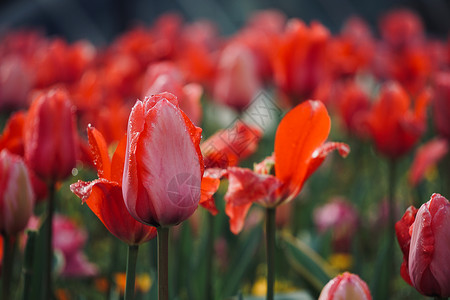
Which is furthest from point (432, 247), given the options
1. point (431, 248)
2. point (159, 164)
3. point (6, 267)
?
point (6, 267)

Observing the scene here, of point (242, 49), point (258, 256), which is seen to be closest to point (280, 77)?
point (242, 49)

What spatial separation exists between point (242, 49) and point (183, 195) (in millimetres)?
1288

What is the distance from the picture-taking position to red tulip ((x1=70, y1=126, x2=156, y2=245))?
691 millimetres

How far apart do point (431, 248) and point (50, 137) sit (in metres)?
0.62

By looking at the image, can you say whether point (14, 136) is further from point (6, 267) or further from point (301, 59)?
point (301, 59)

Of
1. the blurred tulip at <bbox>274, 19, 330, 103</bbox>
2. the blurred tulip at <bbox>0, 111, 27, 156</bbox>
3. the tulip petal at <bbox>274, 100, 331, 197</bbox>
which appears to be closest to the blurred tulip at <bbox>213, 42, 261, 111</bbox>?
the blurred tulip at <bbox>274, 19, 330, 103</bbox>

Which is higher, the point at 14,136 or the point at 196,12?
the point at 196,12

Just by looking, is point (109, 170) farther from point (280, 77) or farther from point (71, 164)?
point (280, 77)

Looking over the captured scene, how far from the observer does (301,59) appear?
5.27 feet

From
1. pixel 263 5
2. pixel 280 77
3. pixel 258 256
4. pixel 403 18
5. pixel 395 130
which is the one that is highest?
pixel 263 5

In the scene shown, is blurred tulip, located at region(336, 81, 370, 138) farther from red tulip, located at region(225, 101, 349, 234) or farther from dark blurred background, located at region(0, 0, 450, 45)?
dark blurred background, located at region(0, 0, 450, 45)

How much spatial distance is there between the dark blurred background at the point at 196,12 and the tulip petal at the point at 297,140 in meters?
6.66

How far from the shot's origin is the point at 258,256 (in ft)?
5.90

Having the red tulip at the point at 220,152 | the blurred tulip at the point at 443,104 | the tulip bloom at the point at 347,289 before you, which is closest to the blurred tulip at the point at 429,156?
the blurred tulip at the point at 443,104
